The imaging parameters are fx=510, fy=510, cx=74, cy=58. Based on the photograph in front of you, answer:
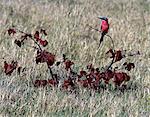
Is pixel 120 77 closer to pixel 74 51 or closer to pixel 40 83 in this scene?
pixel 40 83

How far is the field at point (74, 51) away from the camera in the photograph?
14.9 ft

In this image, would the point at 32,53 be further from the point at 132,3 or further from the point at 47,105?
the point at 132,3

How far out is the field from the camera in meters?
4.53

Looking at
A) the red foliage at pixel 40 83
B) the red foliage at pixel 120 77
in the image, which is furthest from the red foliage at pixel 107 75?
the red foliage at pixel 40 83

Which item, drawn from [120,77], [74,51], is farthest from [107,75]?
[74,51]

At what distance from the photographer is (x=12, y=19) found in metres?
8.37

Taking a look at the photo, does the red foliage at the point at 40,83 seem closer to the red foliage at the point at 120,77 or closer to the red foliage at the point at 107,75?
the red foliage at the point at 107,75

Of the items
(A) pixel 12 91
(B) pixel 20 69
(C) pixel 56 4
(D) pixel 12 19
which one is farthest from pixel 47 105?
(C) pixel 56 4

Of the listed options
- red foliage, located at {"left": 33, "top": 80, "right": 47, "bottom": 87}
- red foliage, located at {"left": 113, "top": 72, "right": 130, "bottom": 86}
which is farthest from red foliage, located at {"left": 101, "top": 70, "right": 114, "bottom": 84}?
red foliage, located at {"left": 33, "top": 80, "right": 47, "bottom": 87}

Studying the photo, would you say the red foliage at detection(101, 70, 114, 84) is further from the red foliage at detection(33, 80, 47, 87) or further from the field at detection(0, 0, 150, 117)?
the red foliage at detection(33, 80, 47, 87)

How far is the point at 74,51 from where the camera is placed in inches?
274

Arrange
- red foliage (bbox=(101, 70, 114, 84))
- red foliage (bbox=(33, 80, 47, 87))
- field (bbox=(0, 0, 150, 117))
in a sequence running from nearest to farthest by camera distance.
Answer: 1. field (bbox=(0, 0, 150, 117))
2. red foliage (bbox=(33, 80, 47, 87))
3. red foliage (bbox=(101, 70, 114, 84))

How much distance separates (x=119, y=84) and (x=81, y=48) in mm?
1958

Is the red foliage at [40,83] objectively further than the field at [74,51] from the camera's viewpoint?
Yes
